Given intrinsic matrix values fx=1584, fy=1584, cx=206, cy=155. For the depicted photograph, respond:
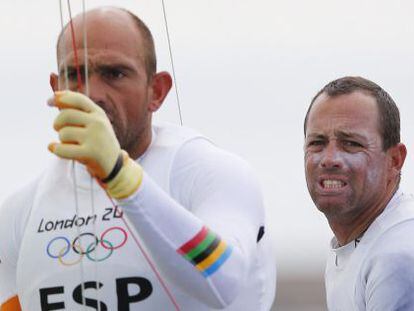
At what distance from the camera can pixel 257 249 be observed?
4.58 metres

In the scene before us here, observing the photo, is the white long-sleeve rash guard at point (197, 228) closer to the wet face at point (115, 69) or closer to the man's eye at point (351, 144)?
the wet face at point (115, 69)

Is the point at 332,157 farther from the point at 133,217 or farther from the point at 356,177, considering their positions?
the point at 133,217

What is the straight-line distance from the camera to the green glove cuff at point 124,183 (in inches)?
157

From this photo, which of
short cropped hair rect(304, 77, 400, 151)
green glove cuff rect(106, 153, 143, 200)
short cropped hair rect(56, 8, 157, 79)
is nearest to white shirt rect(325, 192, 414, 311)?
short cropped hair rect(304, 77, 400, 151)

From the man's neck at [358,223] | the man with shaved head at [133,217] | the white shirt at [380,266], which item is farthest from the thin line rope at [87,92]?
the man's neck at [358,223]

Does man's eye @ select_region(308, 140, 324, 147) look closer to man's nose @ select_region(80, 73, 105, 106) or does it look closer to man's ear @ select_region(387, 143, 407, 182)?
man's ear @ select_region(387, 143, 407, 182)

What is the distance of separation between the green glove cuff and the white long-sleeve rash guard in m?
0.02

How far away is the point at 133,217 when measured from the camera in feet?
13.2

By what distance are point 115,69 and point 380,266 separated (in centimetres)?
139

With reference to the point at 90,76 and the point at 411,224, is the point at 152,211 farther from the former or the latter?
the point at 411,224

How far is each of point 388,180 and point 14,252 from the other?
5.30 feet

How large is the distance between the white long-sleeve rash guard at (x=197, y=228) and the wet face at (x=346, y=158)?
3.18ft

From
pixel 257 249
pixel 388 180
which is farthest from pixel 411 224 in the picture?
pixel 257 249

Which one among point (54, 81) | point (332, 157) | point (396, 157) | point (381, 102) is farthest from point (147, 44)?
point (396, 157)
